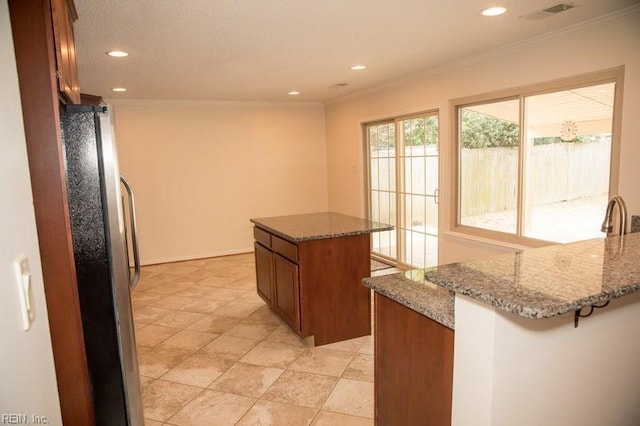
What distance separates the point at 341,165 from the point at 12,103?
549 centimetres

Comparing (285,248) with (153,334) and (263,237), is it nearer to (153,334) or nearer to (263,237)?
(263,237)

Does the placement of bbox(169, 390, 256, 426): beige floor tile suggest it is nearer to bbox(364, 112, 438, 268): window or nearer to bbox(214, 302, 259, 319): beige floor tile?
bbox(214, 302, 259, 319): beige floor tile

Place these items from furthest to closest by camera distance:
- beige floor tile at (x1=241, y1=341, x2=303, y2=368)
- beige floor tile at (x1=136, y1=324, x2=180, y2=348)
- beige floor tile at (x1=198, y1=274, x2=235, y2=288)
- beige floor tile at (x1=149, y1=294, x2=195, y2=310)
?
beige floor tile at (x1=198, y1=274, x2=235, y2=288) → beige floor tile at (x1=149, y1=294, x2=195, y2=310) → beige floor tile at (x1=136, y1=324, x2=180, y2=348) → beige floor tile at (x1=241, y1=341, x2=303, y2=368)

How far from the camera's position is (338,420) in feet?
7.42

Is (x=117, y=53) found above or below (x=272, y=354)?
above

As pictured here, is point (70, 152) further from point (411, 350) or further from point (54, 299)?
point (411, 350)

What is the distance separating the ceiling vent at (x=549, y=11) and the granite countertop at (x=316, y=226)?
173 cm

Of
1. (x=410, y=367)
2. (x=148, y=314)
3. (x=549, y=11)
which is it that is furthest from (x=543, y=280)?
(x=148, y=314)

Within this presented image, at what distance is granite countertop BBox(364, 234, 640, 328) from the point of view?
42.4 inches

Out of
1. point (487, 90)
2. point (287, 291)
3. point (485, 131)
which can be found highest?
point (487, 90)

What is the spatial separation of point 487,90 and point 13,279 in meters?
3.78

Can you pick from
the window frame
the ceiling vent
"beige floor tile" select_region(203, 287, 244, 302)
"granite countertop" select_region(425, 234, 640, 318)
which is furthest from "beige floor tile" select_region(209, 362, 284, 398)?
the ceiling vent

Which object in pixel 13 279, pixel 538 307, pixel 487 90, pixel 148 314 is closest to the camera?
pixel 13 279

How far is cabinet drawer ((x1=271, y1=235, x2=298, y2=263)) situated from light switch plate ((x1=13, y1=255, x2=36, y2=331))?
2.11m
